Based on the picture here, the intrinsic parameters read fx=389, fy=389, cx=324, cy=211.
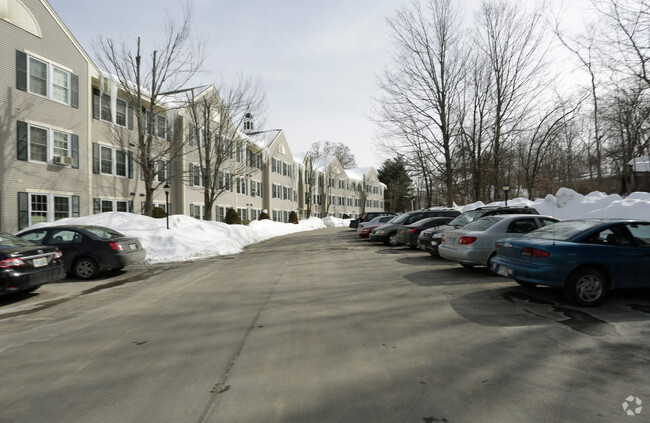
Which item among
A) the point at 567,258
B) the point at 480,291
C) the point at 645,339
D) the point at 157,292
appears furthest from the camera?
the point at 157,292

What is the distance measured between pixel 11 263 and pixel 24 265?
0.77 ft

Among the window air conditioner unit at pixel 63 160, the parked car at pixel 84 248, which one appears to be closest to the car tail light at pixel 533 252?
the parked car at pixel 84 248

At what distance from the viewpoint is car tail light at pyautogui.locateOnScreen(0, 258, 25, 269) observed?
7.06 meters

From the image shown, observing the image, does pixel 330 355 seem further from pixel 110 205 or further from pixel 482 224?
pixel 110 205

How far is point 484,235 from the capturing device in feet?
31.2

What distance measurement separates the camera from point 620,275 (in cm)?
641

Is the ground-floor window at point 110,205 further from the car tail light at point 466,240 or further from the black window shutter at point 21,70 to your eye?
the car tail light at point 466,240

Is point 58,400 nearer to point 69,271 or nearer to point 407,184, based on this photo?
point 69,271

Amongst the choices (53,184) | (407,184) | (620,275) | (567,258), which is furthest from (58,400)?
(407,184)

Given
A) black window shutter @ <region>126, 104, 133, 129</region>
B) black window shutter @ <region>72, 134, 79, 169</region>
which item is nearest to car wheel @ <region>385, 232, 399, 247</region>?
black window shutter @ <region>72, 134, 79, 169</region>

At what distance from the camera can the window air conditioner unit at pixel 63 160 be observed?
18.6 metres

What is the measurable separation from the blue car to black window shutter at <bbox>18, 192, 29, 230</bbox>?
19882 mm

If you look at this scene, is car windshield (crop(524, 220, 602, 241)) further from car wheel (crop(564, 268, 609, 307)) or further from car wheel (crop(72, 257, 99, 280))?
car wheel (crop(72, 257, 99, 280))

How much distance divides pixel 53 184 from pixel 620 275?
2189 cm
